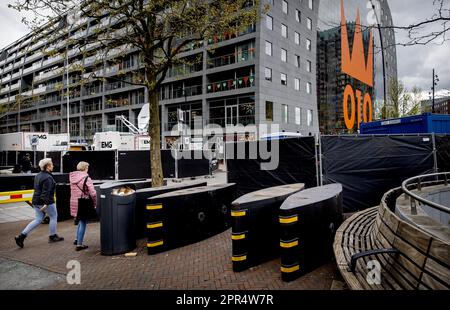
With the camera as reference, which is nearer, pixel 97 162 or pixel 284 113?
pixel 97 162

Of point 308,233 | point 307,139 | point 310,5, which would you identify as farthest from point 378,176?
point 310,5

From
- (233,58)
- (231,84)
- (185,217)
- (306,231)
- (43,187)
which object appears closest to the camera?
(306,231)

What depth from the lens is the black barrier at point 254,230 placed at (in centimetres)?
486

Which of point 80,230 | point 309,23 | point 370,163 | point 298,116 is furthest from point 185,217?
point 309,23

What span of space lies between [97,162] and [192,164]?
5.75 meters

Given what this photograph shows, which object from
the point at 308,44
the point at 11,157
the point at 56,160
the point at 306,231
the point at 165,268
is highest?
the point at 308,44

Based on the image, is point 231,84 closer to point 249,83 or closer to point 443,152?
point 249,83

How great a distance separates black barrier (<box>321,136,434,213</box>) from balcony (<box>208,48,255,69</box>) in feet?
81.9

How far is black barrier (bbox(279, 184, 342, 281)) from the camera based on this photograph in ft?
14.2

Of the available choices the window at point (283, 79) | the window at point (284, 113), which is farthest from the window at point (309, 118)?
the window at point (283, 79)

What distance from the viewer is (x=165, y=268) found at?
4.99 meters

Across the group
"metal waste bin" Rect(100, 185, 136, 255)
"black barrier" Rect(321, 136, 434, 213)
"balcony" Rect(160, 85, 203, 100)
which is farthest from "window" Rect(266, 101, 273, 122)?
"metal waste bin" Rect(100, 185, 136, 255)

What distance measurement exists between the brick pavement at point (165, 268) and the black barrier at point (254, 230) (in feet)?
0.60

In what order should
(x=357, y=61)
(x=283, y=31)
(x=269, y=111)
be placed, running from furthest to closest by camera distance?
(x=357, y=61) < (x=283, y=31) < (x=269, y=111)
